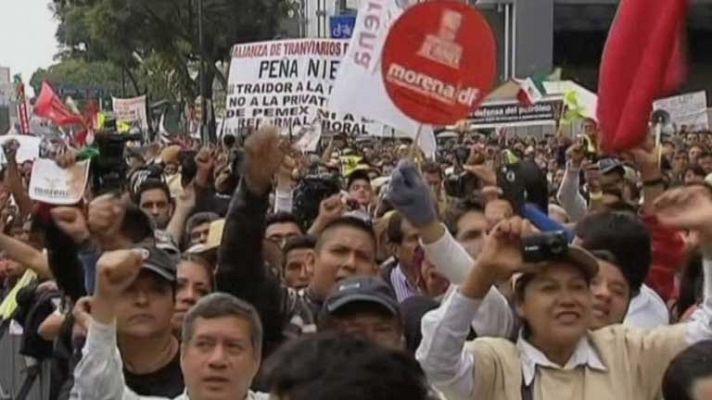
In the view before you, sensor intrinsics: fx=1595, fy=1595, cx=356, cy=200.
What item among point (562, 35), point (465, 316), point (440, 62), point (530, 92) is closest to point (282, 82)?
point (440, 62)

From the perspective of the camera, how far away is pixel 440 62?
6754 millimetres

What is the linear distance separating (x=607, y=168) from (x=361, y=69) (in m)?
1.52

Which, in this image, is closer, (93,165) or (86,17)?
(93,165)

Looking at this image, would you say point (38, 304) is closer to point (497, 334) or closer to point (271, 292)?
point (271, 292)

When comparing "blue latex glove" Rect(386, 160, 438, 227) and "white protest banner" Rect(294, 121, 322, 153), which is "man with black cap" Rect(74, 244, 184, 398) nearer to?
"blue latex glove" Rect(386, 160, 438, 227)

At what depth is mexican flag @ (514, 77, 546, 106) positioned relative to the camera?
2161 centimetres

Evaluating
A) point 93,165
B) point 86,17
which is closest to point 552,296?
point 93,165

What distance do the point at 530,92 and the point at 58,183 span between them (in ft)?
46.7

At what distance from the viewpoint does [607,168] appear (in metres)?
9.11

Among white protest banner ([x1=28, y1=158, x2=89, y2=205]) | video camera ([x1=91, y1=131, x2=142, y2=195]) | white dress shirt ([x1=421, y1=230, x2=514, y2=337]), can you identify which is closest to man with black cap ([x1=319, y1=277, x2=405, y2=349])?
white dress shirt ([x1=421, y1=230, x2=514, y2=337])

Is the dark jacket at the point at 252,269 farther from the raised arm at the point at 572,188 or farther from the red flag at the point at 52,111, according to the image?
the red flag at the point at 52,111

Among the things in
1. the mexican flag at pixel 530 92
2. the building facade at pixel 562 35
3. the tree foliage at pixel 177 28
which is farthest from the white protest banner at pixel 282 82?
the tree foliage at pixel 177 28

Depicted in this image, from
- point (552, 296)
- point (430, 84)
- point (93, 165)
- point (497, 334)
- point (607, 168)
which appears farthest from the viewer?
point (93, 165)

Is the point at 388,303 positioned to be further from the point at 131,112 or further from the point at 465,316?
the point at 131,112
